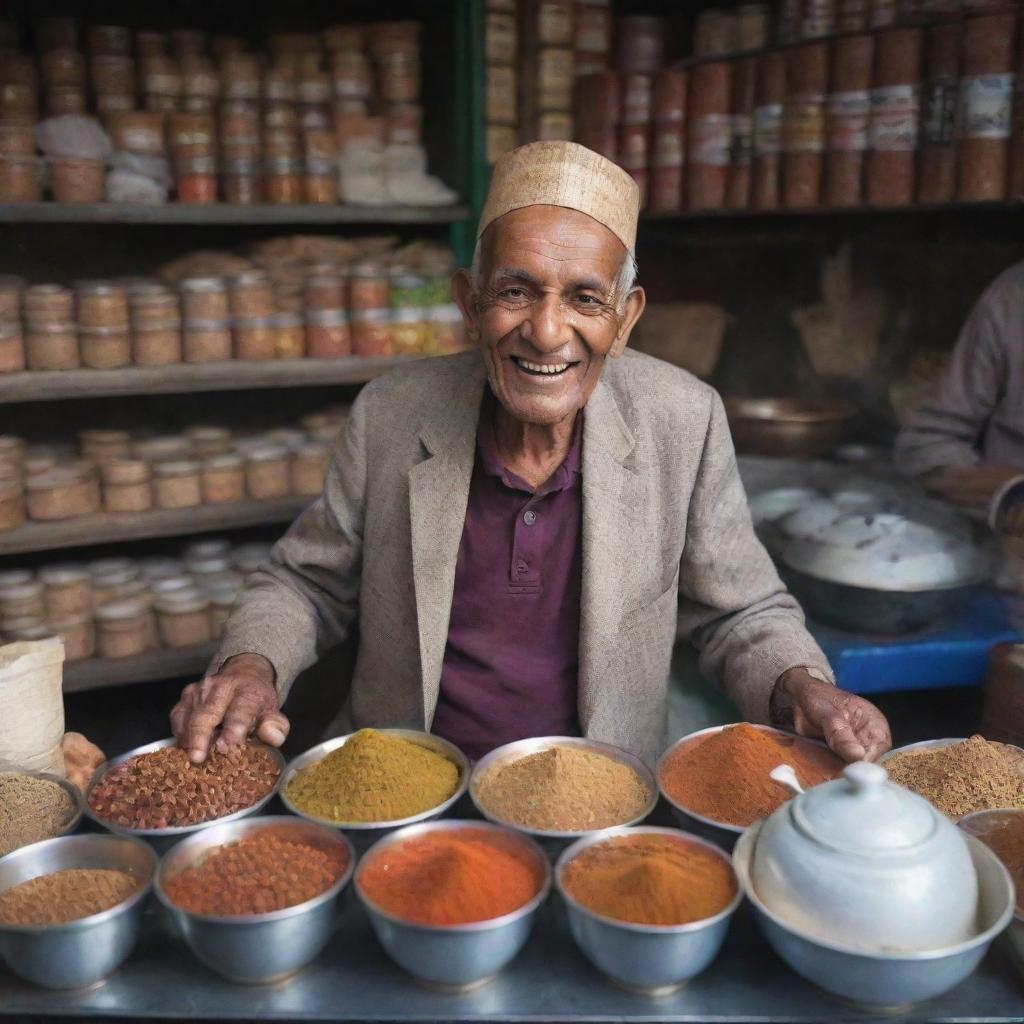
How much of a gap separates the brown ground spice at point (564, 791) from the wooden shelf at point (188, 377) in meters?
1.87

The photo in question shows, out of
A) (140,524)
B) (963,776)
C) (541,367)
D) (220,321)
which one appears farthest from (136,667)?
(963,776)

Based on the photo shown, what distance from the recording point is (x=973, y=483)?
2.44 meters

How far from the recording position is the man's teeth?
1.48 meters

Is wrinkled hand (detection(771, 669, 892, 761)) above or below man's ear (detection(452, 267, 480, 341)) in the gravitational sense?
below

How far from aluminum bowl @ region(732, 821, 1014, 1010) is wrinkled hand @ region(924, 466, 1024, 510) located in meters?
1.60

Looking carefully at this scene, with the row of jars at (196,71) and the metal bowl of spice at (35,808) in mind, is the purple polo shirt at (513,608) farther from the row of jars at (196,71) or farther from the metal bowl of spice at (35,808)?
the row of jars at (196,71)

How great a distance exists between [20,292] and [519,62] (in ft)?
5.43

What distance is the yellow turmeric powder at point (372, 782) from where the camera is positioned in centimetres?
110

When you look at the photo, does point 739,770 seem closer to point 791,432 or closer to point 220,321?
point 791,432

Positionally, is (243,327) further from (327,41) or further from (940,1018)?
(940,1018)

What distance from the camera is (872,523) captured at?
2.10 m

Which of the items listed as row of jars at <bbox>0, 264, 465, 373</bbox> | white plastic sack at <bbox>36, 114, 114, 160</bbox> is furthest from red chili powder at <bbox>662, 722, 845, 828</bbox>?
white plastic sack at <bbox>36, 114, 114, 160</bbox>

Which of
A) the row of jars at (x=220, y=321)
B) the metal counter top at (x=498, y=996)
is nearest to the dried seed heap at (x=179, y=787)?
the metal counter top at (x=498, y=996)

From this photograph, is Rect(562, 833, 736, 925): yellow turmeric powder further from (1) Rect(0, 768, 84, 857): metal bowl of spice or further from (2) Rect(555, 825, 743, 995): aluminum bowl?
(1) Rect(0, 768, 84, 857): metal bowl of spice
